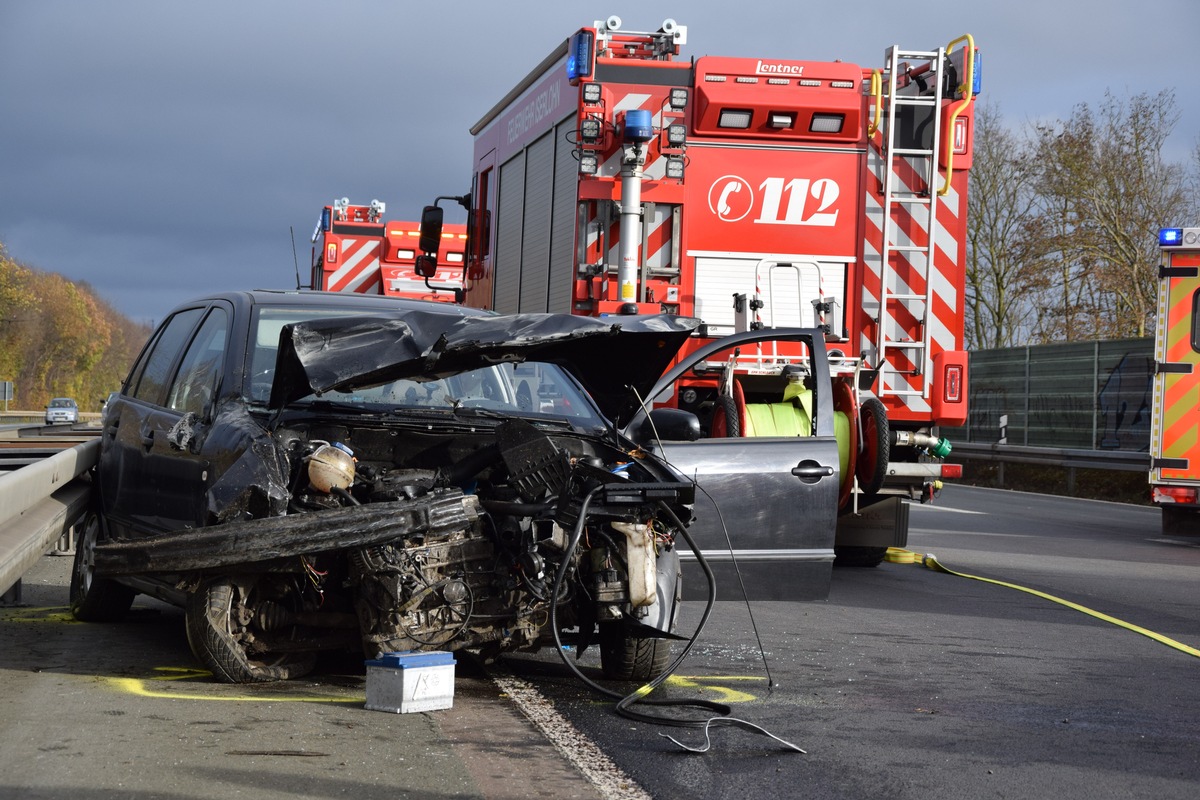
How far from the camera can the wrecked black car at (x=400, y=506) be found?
17.6 feet

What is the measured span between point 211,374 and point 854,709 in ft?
10.2

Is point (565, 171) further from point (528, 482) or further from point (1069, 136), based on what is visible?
point (1069, 136)

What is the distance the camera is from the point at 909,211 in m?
11.1

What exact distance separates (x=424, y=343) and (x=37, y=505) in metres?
2.26

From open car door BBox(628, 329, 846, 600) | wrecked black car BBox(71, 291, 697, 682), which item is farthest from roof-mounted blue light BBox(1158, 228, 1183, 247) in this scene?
wrecked black car BBox(71, 291, 697, 682)

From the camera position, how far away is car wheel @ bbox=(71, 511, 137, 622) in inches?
289

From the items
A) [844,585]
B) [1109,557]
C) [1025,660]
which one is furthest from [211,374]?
[1109,557]

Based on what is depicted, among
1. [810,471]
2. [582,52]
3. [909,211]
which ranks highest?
[582,52]

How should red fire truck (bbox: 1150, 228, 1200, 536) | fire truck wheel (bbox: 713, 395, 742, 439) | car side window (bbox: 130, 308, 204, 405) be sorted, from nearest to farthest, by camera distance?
1. car side window (bbox: 130, 308, 204, 405)
2. fire truck wheel (bbox: 713, 395, 742, 439)
3. red fire truck (bbox: 1150, 228, 1200, 536)

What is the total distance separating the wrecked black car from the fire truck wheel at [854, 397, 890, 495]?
301cm

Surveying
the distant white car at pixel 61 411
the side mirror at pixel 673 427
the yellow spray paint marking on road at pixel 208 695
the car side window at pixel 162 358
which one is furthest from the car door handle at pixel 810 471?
the distant white car at pixel 61 411

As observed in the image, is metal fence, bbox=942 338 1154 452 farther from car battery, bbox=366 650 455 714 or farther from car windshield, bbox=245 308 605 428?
car battery, bbox=366 650 455 714

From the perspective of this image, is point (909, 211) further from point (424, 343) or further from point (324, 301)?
point (424, 343)

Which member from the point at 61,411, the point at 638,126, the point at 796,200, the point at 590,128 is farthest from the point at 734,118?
the point at 61,411
